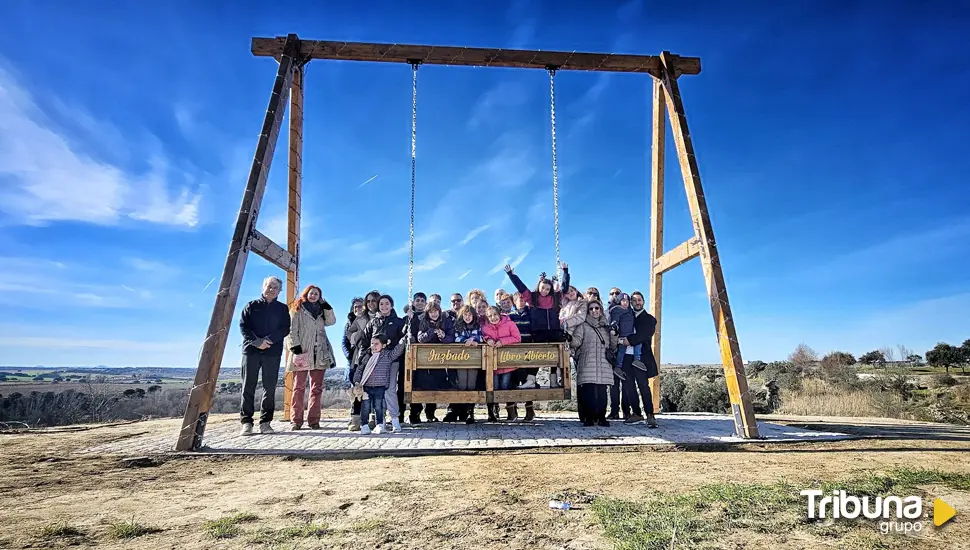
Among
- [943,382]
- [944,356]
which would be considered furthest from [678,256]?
[944,356]

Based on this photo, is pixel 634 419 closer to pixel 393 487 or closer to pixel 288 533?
pixel 393 487

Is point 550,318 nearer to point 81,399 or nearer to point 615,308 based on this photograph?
point 615,308

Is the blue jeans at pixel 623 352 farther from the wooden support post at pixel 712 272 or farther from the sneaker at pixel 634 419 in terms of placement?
the wooden support post at pixel 712 272

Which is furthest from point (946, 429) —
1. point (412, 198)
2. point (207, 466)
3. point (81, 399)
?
point (81, 399)

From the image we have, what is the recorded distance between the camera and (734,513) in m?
3.07

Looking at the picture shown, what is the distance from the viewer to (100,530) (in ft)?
9.87

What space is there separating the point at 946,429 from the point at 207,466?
973cm

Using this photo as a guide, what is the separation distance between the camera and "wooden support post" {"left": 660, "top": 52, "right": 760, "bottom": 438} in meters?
6.37

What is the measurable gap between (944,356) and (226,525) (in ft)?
139

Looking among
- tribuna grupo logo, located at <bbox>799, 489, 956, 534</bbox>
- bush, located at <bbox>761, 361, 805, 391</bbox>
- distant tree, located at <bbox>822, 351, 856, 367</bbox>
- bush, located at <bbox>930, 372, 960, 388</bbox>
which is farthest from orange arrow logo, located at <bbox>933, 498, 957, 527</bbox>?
distant tree, located at <bbox>822, 351, 856, 367</bbox>

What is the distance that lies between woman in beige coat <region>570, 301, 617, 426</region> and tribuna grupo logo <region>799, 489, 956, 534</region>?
153 inches

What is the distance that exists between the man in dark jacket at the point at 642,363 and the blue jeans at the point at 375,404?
3.67 meters

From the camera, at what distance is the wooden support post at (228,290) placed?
18.9 ft

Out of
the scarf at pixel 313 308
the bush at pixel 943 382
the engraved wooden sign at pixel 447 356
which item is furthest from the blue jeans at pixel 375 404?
the bush at pixel 943 382
